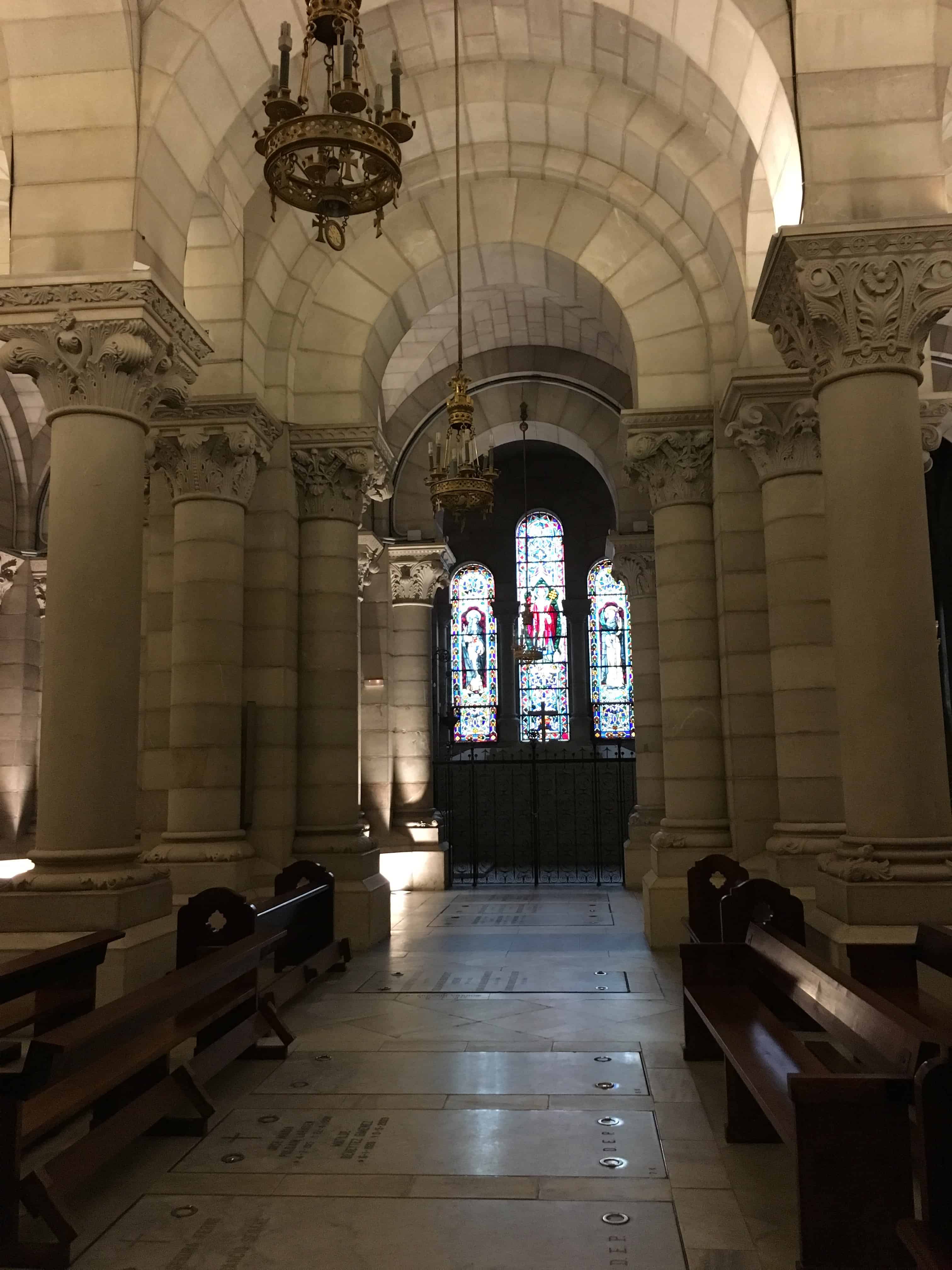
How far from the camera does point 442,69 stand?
9.80 m

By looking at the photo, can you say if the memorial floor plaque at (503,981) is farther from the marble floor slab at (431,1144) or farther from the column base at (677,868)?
the marble floor slab at (431,1144)

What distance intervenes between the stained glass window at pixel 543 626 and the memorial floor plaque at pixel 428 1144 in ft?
57.6

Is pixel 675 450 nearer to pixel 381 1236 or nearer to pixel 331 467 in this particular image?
pixel 331 467

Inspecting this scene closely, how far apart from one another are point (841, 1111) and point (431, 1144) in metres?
2.16

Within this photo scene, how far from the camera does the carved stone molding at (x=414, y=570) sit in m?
16.8

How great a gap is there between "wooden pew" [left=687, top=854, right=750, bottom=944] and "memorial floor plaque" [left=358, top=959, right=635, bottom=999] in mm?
608

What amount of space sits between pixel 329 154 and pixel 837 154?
3.34 meters

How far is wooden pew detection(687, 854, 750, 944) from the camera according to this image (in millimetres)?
7254

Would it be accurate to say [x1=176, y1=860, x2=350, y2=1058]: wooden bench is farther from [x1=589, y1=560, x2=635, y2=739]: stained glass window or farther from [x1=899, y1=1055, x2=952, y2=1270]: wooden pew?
[x1=589, y1=560, x2=635, y2=739]: stained glass window

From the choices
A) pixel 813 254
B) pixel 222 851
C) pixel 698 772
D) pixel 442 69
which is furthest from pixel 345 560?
pixel 813 254

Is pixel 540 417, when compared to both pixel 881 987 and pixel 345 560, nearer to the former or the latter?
pixel 345 560

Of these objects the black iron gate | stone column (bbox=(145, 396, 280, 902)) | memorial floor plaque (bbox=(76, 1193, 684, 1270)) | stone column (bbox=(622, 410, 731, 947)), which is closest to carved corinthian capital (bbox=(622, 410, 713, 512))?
Answer: stone column (bbox=(622, 410, 731, 947))

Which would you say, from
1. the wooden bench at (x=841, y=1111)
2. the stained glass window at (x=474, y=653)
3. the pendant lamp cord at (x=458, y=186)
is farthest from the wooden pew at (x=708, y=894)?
the stained glass window at (x=474, y=653)

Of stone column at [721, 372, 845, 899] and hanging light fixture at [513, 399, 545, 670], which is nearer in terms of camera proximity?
stone column at [721, 372, 845, 899]
